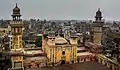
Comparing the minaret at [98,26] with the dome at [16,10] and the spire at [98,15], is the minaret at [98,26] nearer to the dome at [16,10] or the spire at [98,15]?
the spire at [98,15]

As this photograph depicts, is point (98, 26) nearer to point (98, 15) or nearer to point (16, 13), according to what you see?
point (98, 15)

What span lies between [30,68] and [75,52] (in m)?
6.60

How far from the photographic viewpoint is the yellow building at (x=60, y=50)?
23.6 meters

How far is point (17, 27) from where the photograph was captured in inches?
795

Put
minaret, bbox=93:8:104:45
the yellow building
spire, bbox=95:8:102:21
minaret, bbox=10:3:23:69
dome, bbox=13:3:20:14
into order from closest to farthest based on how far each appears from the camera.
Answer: minaret, bbox=10:3:23:69, dome, bbox=13:3:20:14, the yellow building, minaret, bbox=93:8:104:45, spire, bbox=95:8:102:21

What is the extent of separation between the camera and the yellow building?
2361 cm

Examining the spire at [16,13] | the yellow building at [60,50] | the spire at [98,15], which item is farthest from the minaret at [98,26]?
the spire at [16,13]

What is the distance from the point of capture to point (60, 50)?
79.2 feet

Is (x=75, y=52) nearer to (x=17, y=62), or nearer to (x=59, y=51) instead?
(x=59, y=51)

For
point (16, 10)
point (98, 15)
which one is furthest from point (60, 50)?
point (16, 10)

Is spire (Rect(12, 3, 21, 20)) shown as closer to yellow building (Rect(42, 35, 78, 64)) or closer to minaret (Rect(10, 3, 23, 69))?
minaret (Rect(10, 3, 23, 69))

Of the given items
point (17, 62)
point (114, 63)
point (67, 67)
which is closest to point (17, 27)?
point (17, 62)

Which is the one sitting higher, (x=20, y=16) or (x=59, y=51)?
(x=20, y=16)

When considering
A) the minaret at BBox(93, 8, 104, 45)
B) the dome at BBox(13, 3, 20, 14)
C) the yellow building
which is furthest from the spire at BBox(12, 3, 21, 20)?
the minaret at BBox(93, 8, 104, 45)
